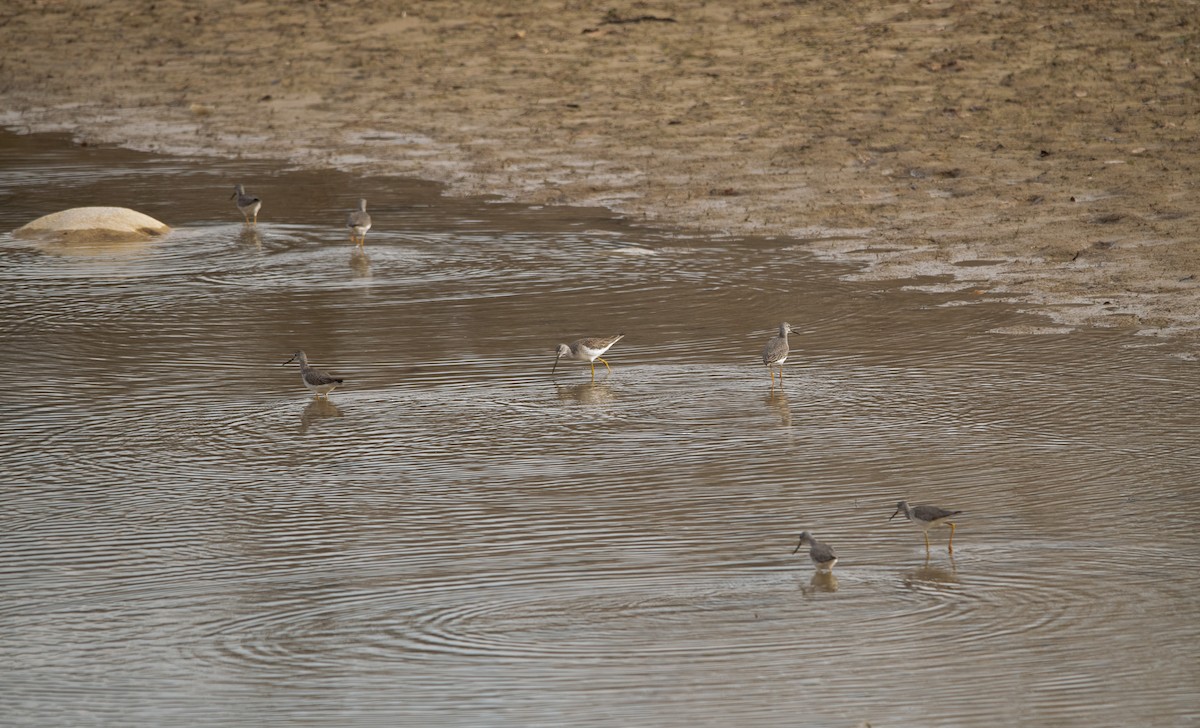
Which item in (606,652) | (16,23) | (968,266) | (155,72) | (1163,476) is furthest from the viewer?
(16,23)

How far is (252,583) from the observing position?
7.57 metres

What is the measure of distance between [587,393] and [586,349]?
34cm

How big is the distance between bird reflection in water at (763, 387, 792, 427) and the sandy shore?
86.9 inches

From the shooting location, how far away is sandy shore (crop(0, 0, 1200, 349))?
1381 centimetres

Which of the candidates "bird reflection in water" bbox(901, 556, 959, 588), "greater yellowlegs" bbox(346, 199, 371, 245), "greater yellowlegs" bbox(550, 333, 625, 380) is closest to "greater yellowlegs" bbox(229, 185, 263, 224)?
"greater yellowlegs" bbox(346, 199, 371, 245)

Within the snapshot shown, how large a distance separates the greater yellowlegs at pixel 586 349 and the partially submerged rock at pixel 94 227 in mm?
5718

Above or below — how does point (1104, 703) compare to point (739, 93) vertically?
below

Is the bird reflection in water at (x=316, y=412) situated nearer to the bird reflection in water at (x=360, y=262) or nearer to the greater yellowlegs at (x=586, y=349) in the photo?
the greater yellowlegs at (x=586, y=349)

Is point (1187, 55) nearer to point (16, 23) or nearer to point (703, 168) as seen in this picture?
point (703, 168)

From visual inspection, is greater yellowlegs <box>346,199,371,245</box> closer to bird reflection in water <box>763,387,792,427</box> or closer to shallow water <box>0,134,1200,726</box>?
shallow water <box>0,134,1200,726</box>

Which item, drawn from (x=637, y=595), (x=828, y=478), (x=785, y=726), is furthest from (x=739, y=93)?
(x=785, y=726)

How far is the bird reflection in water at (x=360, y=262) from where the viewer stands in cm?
1390

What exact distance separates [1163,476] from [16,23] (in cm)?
2031

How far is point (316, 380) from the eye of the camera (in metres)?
10.5
